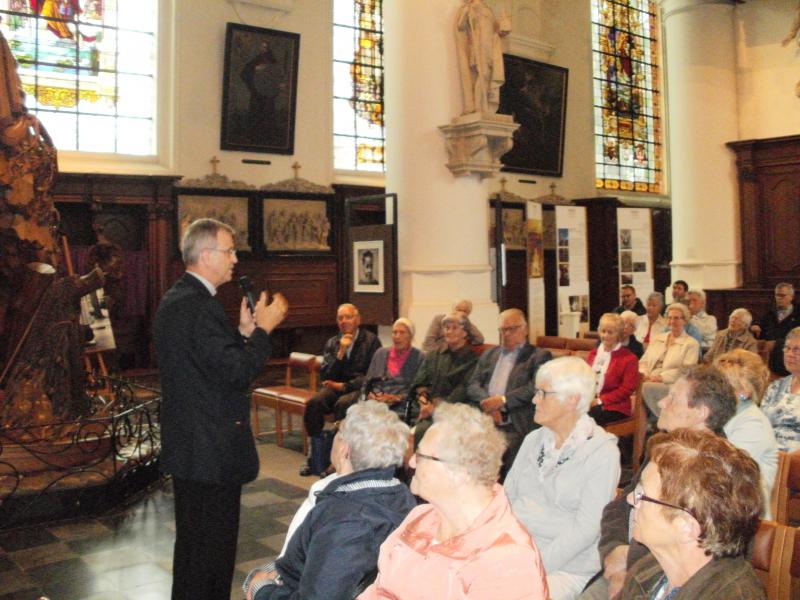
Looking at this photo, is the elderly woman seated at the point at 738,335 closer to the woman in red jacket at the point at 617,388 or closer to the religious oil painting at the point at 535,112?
the woman in red jacket at the point at 617,388

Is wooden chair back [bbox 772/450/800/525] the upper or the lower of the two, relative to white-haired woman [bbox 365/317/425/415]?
lower

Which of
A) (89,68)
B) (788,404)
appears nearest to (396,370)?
(788,404)

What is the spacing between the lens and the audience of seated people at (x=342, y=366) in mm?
7031

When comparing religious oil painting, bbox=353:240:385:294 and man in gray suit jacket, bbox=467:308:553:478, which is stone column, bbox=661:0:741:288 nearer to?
religious oil painting, bbox=353:240:385:294

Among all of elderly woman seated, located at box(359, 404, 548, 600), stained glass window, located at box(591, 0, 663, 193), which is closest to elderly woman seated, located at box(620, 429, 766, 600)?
elderly woman seated, located at box(359, 404, 548, 600)

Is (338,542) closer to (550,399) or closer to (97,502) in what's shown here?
(550,399)

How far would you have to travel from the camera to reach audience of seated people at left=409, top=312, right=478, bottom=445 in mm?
6098

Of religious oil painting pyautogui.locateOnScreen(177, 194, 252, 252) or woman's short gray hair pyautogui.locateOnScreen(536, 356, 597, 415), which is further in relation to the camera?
religious oil painting pyautogui.locateOnScreen(177, 194, 252, 252)

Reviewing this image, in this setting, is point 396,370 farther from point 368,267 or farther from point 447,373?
point 368,267

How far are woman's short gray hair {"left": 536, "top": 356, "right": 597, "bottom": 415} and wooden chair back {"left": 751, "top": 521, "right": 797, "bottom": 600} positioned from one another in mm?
956

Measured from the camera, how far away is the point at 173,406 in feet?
10.4

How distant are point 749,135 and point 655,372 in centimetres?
859

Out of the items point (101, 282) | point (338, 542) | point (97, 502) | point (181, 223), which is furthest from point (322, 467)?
point (181, 223)

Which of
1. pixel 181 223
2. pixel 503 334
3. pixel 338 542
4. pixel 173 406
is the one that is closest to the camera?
pixel 338 542
